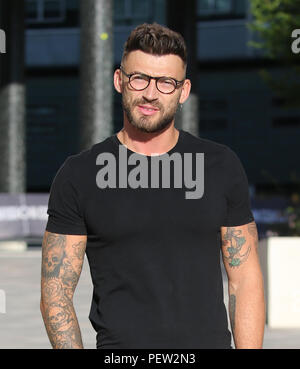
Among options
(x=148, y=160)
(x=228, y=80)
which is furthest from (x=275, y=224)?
(x=228, y=80)

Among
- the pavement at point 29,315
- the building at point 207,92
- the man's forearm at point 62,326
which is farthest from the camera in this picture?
the building at point 207,92

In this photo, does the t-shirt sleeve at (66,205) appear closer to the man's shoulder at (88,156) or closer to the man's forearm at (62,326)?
the man's shoulder at (88,156)

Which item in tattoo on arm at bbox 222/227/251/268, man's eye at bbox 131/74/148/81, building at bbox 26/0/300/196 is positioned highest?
man's eye at bbox 131/74/148/81

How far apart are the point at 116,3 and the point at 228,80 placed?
27.8 ft

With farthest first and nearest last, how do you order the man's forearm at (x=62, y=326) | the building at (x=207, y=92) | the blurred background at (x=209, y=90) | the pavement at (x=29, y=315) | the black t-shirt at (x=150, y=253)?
the building at (x=207, y=92) < the blurred background at (x=209, y=90) < the pavement at (x=29, y=315) < the man's forearm at (x=62, y=326) < the black t-shirt at (x=150, y=253)

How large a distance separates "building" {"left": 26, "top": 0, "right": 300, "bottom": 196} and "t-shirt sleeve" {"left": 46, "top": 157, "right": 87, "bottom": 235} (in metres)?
42.3

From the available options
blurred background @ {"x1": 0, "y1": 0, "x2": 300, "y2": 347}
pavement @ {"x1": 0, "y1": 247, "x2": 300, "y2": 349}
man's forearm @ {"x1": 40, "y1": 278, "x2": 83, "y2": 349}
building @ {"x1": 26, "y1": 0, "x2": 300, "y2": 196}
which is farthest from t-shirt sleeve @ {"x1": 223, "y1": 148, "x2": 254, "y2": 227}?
building @ {"x1": 26, "y1": 0, "x2": 300, "y2": 196}

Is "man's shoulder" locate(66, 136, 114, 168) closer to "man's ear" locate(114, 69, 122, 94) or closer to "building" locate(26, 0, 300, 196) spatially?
"man's ear" locate(114, 69, 122, 94)

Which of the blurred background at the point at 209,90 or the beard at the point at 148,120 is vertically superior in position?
the beard at the point at 148,120

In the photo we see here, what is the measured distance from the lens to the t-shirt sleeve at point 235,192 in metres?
3.85

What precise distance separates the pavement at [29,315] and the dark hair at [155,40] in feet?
23.0

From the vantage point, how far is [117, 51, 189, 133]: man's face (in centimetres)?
373

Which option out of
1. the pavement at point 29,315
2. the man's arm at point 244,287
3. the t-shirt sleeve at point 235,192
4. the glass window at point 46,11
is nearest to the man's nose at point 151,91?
the t-shirt sleeve at point 235,192

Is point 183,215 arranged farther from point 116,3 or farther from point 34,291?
point 116,3
